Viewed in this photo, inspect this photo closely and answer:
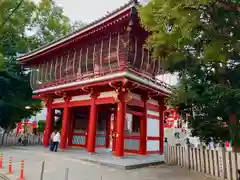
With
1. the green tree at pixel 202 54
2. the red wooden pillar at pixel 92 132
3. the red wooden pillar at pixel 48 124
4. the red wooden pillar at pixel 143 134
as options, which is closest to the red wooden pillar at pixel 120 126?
the red wooden pillar at pixel 92 132

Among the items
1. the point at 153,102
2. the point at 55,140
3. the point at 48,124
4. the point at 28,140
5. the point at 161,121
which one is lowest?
the point at 28,140

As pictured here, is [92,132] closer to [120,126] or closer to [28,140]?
[120,126]

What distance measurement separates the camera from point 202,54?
7.86m

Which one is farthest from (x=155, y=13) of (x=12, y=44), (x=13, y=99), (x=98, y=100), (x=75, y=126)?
(x=12, y=44)

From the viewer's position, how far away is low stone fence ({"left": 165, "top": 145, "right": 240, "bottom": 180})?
797 centimetres

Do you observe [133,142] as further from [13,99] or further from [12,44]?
[12,44]

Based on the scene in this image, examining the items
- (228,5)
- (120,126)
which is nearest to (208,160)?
(120,126)

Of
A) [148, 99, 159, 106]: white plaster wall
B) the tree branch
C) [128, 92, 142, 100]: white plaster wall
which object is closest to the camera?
the tree branch

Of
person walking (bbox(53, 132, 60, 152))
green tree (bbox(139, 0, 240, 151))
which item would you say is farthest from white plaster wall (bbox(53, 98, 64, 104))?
green tree (bbox(139, 0, 240, 151))

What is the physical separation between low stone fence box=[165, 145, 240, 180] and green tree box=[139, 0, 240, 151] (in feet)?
1.82

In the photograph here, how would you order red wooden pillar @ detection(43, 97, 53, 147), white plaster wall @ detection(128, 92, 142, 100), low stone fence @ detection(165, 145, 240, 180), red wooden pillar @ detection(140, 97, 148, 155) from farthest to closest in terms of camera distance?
red wooden pillar @ detection(43, 97, 53, 147) → red wooden pillar @ detection(140, 97, 148, 155) → white plaster wall @ detection(128, 92, 142, 100) → low stone fence @ detection(165, 145, 240, 180)

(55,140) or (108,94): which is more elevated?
(108,94)

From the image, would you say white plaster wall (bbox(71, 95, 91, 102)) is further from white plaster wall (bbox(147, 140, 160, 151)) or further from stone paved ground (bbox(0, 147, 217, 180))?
stone paved ground (bbox(0, 147, 217, 180))

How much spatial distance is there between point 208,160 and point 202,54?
180 inches
